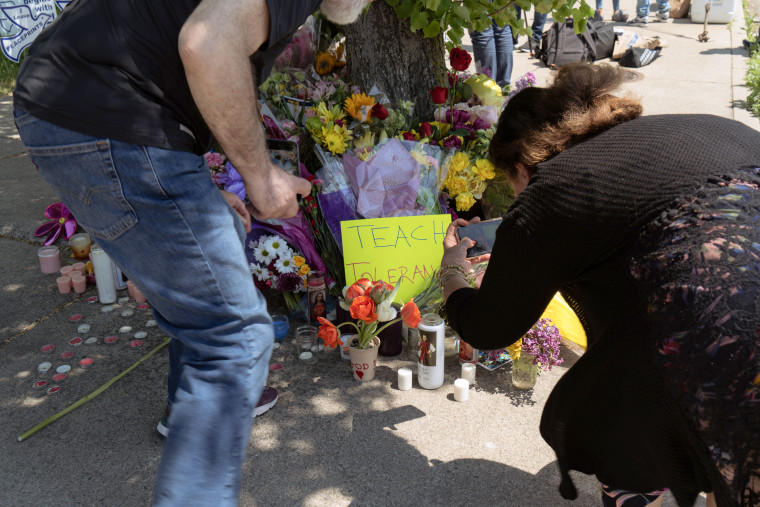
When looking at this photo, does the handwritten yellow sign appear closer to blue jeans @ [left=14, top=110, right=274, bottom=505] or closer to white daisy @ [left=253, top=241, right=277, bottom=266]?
white daisy @ [left=253, top=241, right=277, bottom=266]

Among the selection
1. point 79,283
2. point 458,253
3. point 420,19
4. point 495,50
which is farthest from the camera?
point 495,50

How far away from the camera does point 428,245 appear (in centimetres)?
302

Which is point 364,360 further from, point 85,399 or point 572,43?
point 572,43

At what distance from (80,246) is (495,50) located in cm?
376

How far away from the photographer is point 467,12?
3088mm

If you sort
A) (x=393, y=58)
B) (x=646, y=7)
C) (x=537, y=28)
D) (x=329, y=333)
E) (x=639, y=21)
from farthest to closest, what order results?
(x=639, y=21) < (x=646, y=7) < (x=537, y=28) < (x=393, y=58) < (x=329, y=333)

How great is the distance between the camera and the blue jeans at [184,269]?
4.88 feet

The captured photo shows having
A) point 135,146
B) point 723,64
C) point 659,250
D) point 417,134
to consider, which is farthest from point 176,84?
point 723,64

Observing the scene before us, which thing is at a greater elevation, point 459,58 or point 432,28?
point 432,28

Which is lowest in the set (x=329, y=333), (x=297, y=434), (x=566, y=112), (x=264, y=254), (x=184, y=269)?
(x=297, y=434)

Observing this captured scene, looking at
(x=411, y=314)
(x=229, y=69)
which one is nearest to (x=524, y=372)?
(x=411, y=314)

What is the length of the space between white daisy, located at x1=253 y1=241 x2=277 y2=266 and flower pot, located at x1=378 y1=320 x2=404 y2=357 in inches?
24.4

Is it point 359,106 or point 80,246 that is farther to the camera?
point 80,246

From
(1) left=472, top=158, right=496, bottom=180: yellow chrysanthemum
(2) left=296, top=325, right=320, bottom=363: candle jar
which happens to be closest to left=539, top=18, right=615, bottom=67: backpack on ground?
(1) left=472, top=158, right=496, bottom=180: yellow chrysanthemum
